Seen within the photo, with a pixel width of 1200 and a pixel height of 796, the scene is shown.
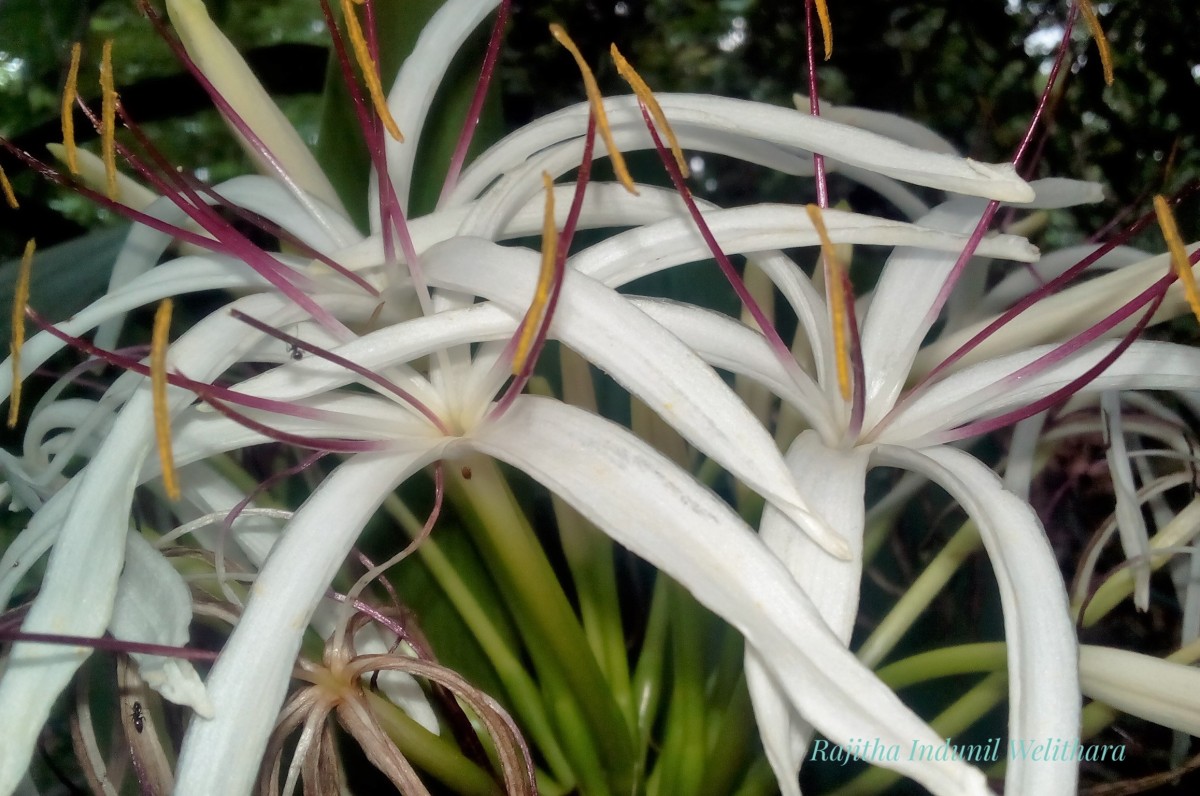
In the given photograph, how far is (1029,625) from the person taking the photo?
0.92 ft

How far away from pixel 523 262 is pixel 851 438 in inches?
5.7

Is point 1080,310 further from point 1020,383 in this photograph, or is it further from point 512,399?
point 512,399

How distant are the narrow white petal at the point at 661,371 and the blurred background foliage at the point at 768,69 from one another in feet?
0.96

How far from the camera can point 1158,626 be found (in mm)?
613

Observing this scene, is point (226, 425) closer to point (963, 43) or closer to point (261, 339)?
point (261, 339)

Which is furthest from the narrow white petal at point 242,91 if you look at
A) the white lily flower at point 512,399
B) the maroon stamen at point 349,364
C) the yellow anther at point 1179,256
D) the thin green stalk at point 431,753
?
the yellow anther at point 1179,256

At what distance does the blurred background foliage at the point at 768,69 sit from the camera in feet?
2.27

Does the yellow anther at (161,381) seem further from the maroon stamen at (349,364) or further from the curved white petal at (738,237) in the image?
the curved white petal at (738,237)

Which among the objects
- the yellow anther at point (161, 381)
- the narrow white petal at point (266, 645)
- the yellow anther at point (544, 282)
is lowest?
the narrow white petal at point (266, 645)

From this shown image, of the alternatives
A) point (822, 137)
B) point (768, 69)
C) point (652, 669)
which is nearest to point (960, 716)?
point (652, 669)

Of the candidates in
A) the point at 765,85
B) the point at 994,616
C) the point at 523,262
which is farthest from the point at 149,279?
the point at 765,85

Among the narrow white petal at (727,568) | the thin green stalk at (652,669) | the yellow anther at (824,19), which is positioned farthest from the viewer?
the thin green stalk at (652,669)

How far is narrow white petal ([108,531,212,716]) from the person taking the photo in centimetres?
28

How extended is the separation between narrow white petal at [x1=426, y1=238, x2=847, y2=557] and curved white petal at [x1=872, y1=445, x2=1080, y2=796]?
7 centimetres
